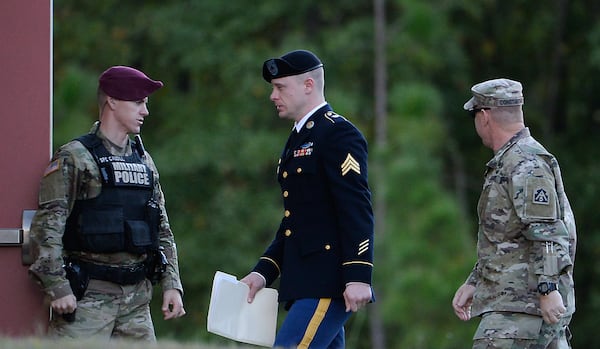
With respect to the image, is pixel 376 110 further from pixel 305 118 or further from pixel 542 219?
pixel 542 219

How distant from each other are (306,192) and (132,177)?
90 centimetres

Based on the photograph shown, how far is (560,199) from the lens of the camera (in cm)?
611

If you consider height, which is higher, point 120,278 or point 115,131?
point 115,131

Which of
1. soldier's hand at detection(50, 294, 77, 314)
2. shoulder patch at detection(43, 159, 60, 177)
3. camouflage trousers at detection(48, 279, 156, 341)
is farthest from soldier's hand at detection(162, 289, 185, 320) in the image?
shoulder patch at detection(43, 159, 60, 177)

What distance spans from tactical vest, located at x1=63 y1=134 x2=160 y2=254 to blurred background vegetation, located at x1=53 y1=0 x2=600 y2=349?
14.2m

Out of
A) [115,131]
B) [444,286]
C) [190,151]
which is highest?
[115,131]

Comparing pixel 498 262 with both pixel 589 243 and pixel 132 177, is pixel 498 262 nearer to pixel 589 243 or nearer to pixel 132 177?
pixel 132 177

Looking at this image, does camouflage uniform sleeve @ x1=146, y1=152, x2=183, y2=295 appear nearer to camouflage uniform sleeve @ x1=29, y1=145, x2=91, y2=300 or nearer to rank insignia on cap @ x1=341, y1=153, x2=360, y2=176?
camouflage uniform sleeve @ x1=29, y1=145, x2=91, y2=300

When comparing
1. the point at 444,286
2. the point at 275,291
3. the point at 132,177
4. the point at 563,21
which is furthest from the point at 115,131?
the point at 563,21

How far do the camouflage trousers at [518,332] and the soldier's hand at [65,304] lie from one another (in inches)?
76.2

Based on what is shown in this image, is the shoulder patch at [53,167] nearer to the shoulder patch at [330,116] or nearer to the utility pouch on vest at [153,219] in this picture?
the utility pouch on vest at [153,219]

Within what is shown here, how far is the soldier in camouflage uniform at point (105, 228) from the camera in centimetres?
636

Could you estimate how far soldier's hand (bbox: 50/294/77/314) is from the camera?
629cm

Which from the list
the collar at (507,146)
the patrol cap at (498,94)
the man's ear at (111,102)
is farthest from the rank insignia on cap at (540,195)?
the man's ear at (111,102)
